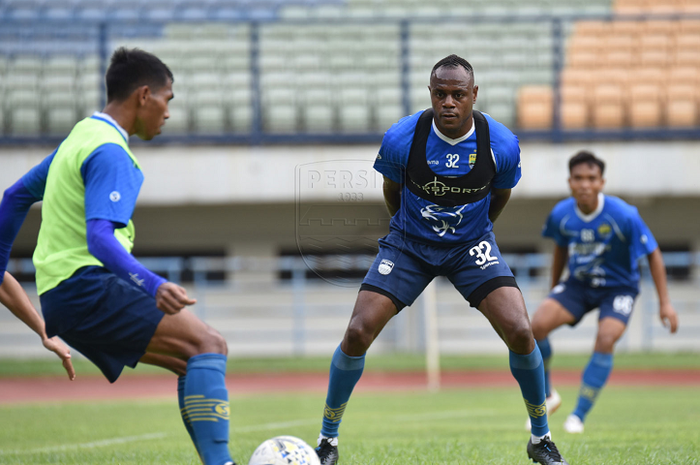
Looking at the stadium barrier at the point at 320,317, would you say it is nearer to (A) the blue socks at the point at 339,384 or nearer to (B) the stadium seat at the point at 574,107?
(B) the stadium seat at the point at 574,107

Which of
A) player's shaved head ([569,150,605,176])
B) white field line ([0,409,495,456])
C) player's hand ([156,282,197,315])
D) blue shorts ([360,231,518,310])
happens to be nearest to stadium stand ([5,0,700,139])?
white field line ([0,409,495,456])

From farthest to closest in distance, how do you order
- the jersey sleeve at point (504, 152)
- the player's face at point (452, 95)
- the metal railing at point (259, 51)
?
1. the metal railing at point (259, 51)
2. the jersey sleeve at point (504, 152)
3. the player's face at point (452, 95)

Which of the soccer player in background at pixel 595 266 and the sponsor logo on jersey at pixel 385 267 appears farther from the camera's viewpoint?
the soccer player in background at pixel 595 266

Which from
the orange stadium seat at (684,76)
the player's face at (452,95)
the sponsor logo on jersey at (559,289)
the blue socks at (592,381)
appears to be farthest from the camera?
the orange stadium seat at (684,76)

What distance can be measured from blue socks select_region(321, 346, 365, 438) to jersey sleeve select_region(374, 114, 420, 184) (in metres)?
1.12

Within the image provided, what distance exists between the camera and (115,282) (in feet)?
11.7

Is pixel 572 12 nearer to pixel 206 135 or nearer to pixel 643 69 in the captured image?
pixel 643 69

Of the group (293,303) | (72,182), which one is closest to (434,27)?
(293,303)

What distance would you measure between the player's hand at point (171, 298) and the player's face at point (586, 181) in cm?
486

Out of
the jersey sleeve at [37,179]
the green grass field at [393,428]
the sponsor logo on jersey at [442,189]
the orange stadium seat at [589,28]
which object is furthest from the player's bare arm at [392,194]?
the orange stadium seat at [589,28]

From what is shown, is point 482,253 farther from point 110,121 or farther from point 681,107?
point 681,107

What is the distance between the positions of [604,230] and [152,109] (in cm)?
491

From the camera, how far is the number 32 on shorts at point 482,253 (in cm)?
467

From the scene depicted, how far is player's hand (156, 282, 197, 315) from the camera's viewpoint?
3.19 m
